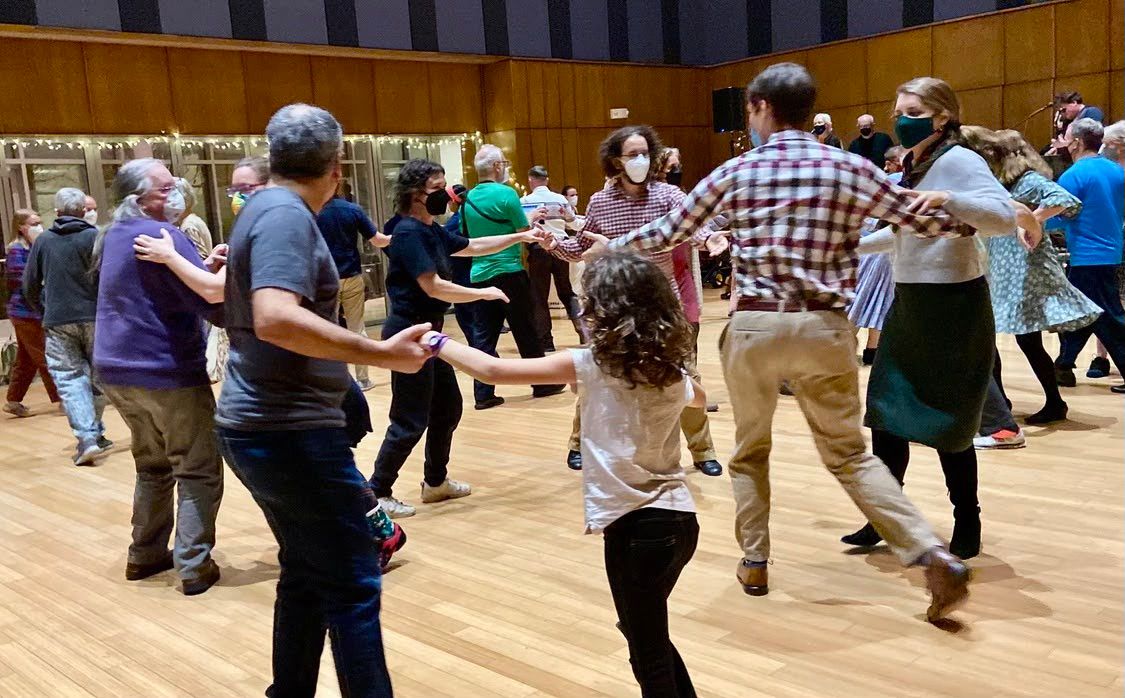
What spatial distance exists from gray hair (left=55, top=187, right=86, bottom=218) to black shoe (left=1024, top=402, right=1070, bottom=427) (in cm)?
551

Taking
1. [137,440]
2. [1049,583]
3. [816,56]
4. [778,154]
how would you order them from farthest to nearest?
[816,56]
[137,440]
[1049,583]
[778,154]

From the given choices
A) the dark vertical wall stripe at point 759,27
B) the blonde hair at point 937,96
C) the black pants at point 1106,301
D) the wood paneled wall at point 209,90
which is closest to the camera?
the blonde hair at point 937,96

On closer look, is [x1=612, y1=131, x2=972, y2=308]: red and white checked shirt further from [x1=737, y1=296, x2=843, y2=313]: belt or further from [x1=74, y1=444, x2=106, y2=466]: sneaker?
[x1=74, y1=444, x2=106, y2=466]: sneaker

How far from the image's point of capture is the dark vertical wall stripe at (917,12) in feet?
39.8

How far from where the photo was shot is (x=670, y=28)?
14336 millimetres

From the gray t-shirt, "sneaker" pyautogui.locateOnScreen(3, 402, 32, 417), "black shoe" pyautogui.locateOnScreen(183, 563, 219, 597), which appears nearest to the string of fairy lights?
"sneaker" pyautogui.locateOnScreen(3, 402, 32, 417)

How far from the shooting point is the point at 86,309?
6.01 m

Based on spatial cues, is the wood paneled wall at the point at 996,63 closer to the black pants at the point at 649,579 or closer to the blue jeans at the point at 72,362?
the blue jeans at the point at 72,362

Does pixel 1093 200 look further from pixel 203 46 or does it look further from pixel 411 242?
pixel 203 46

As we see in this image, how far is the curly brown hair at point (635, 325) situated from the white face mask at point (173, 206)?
2.10 metres

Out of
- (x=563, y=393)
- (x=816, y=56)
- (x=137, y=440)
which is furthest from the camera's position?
(x=816, y=56)

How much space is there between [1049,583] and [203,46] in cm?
977

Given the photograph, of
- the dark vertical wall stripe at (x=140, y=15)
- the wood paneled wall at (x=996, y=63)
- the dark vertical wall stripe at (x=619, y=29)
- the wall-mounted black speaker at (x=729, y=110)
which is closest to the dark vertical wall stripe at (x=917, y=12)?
the wood paneled wall at (x=996, y=63)

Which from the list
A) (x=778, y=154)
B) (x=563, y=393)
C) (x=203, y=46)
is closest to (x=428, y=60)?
(x=203, y=46)
